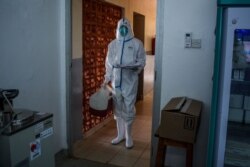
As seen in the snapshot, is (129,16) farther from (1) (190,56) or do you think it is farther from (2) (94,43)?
(1) (190,56)

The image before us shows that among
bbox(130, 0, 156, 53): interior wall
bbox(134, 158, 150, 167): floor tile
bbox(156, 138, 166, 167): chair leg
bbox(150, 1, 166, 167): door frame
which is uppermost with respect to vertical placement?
bbox(130, 0, 156, 53): interior wall

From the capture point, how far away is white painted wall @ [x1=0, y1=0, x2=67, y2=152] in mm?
2111

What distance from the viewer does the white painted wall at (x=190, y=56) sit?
235cm

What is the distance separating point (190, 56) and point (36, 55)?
55.0 inches

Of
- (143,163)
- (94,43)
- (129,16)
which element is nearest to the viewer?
(143,163)

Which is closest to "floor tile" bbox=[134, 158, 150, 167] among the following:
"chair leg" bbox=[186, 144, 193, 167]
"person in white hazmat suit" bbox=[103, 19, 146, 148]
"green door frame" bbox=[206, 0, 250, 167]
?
"person in white hazmat suit" bbox=[103, 19, 146, 148]

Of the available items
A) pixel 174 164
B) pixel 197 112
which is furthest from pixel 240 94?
pixel 174 164

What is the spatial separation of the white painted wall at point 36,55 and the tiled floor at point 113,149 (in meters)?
0.35

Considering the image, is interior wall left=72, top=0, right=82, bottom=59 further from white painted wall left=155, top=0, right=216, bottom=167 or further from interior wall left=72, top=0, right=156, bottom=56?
white painted wall left=155, top=0, right=216, bottom=167

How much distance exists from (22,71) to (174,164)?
5.43 feet

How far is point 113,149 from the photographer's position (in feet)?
10.6

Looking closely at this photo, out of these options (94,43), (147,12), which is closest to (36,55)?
(94,43)

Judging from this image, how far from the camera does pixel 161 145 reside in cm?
214

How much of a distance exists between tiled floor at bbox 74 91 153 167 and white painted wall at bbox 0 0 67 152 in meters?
0.35
